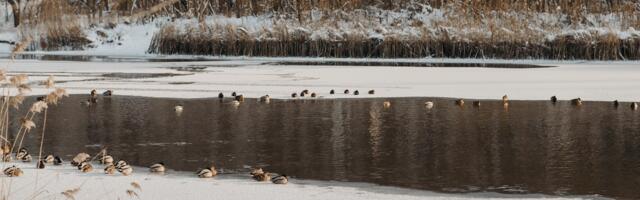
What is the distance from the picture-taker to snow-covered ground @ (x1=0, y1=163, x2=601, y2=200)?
7016 millimetres

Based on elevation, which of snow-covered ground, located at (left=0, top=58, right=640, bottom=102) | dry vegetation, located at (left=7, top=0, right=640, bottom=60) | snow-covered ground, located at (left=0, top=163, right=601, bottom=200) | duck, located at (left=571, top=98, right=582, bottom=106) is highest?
dry vegetation, located at (left=7, top=0, right=640, bottom=60)

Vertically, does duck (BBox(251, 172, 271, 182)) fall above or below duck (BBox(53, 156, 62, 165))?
below

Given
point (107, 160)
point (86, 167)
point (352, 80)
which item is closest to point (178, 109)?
point (107, 160)

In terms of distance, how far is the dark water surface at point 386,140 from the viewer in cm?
799

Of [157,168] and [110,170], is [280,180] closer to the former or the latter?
[157,168]

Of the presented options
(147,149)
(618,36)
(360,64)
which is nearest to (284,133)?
(147,149)

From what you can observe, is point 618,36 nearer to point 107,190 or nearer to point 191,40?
point 191,40

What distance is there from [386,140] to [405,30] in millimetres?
20205

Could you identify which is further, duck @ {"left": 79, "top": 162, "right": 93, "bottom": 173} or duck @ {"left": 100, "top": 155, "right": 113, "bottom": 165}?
duck @ {"left": 100, "top": 155, "right": 113, "bottom": 165}

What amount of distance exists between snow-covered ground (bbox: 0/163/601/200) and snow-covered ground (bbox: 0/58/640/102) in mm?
7889

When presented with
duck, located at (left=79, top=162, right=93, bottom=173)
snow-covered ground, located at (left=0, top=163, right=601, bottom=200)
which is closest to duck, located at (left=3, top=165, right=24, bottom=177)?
snow-covered ground, located at (left=0, top=163, right=601, bottom=200)

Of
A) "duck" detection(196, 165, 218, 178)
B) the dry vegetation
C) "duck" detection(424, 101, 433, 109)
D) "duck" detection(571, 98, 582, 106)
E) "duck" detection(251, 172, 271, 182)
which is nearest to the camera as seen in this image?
"duck" detection(251, 172, 271, 182)

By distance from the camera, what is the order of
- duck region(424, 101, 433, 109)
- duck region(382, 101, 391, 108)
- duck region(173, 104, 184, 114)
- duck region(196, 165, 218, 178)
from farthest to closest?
duck region(382, 101, 391, 108)
duck region(424, 101, 433, 109)
duck region(173, 104, 184, 114)
duck region(196, 165, 218, 178)

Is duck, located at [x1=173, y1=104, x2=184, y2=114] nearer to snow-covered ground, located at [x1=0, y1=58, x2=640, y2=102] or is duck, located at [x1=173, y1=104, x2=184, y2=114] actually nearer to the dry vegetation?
snow-covered ground, located at [x1=0, y1=58, x2=640, y2=102]
